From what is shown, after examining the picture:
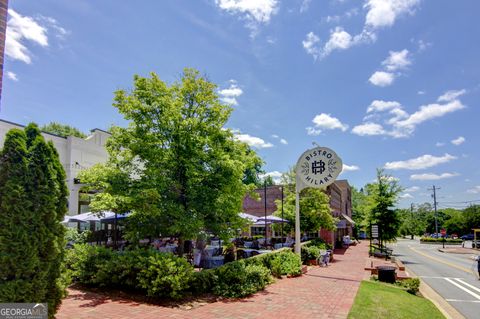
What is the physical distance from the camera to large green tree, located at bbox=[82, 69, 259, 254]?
34.2 feet

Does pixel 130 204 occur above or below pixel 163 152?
below

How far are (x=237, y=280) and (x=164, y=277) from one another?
2.49 meters

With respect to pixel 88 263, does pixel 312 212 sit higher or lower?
higher

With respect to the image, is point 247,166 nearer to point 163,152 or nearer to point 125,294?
point 163,152

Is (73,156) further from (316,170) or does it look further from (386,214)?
(386,214)

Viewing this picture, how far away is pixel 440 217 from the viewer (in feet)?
305

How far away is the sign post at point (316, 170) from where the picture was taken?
15.8m

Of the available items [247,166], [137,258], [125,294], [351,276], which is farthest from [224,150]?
[351,276]

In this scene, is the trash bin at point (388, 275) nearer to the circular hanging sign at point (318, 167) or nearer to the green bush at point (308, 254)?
the circular hanging sign at point (318, 167)

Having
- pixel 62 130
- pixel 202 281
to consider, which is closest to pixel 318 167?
pixel 202 281

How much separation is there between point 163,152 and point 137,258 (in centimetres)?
328

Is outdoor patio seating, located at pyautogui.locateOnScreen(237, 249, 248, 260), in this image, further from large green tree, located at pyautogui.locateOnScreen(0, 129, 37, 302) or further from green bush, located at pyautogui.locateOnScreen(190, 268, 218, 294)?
large green tree, located at pyautogui.locateOnScreen(0, 129, 37, 302)

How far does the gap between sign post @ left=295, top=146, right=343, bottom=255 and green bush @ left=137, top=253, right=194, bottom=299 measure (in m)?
7.86

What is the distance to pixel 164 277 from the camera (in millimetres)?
8477
